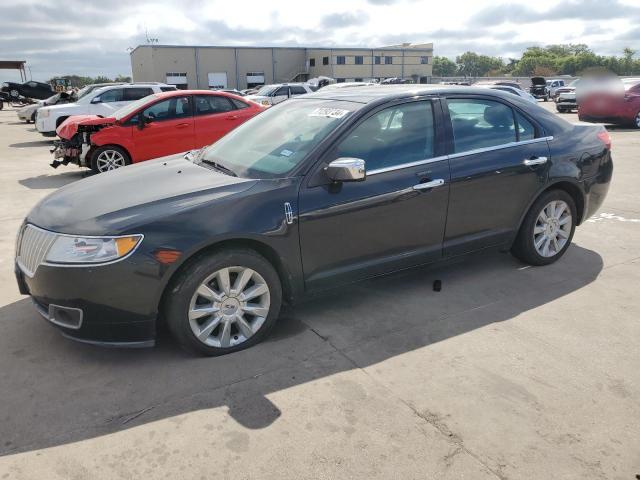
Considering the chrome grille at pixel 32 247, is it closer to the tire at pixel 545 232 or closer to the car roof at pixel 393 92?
the car roof at pixel 393 92

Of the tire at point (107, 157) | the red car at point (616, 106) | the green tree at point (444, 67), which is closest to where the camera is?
the tire at point (107, 157)

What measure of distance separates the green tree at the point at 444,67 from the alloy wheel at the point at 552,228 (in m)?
142

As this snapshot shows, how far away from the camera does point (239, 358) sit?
131 inches

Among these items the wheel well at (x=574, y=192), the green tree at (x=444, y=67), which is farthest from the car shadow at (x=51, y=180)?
the green tree at (x=444, y=67)

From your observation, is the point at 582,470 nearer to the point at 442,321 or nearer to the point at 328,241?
the point at 442,321

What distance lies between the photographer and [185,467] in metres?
2.42

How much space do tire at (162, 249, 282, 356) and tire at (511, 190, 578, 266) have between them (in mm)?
2422

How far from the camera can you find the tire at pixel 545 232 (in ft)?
15.2

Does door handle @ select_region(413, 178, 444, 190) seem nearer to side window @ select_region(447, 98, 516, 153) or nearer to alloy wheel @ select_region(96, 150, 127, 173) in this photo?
side window @ select_region(447, 98, 516, 153)

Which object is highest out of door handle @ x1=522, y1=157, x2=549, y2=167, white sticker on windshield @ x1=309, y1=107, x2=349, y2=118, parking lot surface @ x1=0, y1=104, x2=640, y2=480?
white sticker on windshield @ x1=309, y1=107, x2=349, y2=118

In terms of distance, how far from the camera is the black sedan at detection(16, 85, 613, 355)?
305cm

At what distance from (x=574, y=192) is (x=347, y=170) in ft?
8.65

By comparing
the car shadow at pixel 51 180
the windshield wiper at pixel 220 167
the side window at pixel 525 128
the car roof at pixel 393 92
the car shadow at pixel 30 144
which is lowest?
the car shadow at pixel 30 144

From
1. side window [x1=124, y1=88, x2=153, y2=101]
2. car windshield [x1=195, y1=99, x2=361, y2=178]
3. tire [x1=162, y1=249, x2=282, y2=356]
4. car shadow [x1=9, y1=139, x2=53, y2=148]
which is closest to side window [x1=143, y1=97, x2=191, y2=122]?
car windshield [x1=195, y1=99, x2=361, y2=178]
